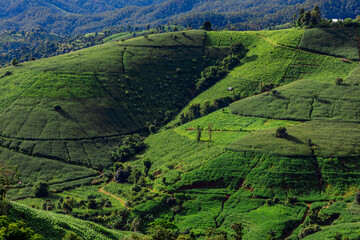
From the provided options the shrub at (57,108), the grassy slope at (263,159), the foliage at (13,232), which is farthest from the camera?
the shrub at (57,108)

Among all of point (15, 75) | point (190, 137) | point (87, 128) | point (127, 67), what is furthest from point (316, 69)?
point (15, 75)

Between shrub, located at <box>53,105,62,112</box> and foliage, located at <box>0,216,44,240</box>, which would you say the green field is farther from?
foliage, located at <box>0,216,44,240</box>

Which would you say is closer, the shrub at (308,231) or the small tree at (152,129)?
the shrub at (308,231)

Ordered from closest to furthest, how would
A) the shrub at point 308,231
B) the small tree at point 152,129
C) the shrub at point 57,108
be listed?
1. the shrub at point 308,231
2. the shrub at point 57,108
3. the small tree at point 152,129

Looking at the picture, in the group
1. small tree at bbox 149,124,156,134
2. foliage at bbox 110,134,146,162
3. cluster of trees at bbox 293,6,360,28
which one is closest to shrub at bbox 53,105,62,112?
foliage at bbox 110,134,146,162

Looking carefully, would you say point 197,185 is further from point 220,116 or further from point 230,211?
point 220,116

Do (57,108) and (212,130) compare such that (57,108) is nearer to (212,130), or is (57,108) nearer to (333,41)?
(212,130)

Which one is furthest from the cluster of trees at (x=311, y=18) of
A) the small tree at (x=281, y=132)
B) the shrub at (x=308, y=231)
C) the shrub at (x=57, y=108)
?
the shrub at (x=57, y=108)

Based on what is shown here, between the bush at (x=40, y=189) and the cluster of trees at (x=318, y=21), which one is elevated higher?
the cluster of trees at (x=318, y=21)

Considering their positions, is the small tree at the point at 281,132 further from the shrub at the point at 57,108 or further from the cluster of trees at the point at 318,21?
the cluster of trees at the point at 318,21
